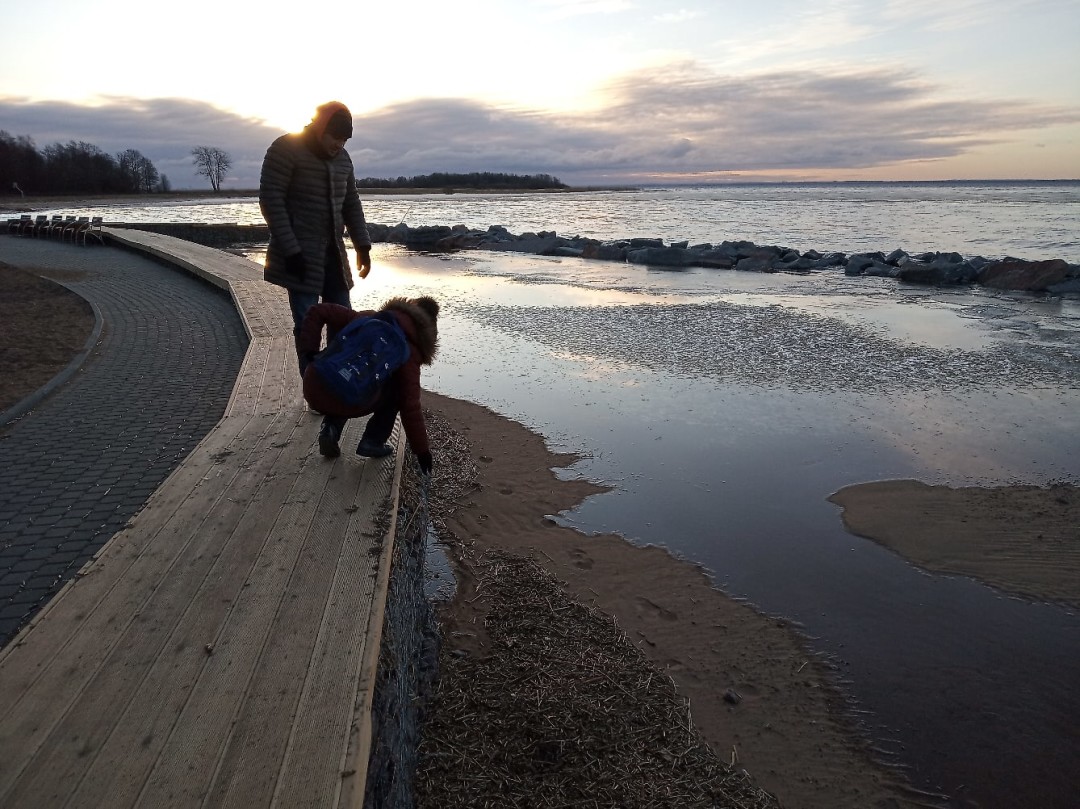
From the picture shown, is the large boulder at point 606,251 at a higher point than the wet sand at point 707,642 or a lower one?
higher

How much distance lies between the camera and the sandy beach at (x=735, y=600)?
326cm

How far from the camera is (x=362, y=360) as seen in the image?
3.58m

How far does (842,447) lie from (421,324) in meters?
4.41

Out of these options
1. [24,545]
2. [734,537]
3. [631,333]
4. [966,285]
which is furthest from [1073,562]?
[966,285]

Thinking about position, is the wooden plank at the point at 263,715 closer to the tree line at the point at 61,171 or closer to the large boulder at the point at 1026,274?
the large boulder at the point at 1026,274

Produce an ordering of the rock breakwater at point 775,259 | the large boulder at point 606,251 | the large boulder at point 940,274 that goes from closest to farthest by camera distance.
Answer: the rock breakwater at point 775,259
the large boulder at point 940,274
the large boulder at point 606,251

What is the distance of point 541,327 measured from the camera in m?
12.0

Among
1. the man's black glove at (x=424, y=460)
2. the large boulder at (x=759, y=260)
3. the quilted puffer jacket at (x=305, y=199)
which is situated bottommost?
the man's black glove at (x=424, y=460)

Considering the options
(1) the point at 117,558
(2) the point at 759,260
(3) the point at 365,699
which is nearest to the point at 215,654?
(3) the point at 365,699

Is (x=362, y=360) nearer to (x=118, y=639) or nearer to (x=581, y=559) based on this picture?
(x=118, y=639)

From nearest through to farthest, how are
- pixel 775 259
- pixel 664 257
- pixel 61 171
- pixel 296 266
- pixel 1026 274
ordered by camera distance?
1. pixel 296 266
2. pixel 1026 274
3. pixel 775 259
4. pixel 664 257
5. pixel 61 171

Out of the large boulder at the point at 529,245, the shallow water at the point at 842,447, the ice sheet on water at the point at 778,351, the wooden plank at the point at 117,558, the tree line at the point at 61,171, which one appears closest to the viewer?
the wooden plank at the point at 117,558

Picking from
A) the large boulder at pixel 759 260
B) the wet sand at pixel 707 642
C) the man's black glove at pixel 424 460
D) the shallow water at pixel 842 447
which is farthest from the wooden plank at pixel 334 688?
the large boulder at pixel 759 260

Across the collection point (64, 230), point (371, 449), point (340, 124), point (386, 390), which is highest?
point (64, 230)
